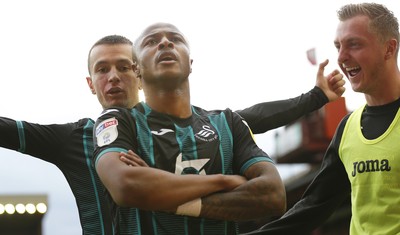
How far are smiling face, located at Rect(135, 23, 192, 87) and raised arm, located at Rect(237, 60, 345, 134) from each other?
2.89 ft

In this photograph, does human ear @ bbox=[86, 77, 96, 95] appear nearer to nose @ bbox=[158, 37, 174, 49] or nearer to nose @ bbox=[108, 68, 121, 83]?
nose @ bbox=[108, 68, 121, 83]

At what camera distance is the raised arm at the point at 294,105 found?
4.94m

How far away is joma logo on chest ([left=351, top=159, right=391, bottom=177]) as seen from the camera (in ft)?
14.1

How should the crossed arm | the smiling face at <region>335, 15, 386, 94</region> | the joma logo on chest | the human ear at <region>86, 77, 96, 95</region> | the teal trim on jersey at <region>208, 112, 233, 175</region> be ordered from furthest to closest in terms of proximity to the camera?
the human ear at <region>86, 77, 96, 95</region>
the smiling face at <region>335, 15, 386, 94</region>
the joma logo on chest
the teal trim on jersey at <region>208, 112, 233, 175</region>
the crossed arm

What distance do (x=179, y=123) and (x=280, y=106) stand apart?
3.77ft

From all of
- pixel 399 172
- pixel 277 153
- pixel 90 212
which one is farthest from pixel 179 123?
pixel 277 153

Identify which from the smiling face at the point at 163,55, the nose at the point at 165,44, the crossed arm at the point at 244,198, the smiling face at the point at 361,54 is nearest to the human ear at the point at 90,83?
the smiling face at the point at 163,55

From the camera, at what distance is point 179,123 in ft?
13.4

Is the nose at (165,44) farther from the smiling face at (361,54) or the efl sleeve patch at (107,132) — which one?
the smiling face at (361,54)

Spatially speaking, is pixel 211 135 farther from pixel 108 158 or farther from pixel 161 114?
pixel 108 158

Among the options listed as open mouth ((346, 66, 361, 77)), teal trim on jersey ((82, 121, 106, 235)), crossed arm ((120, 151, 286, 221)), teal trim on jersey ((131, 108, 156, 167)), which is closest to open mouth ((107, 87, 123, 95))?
teal trim on jersey ((82, 121, 106, 235))

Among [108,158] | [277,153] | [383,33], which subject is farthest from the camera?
[277,153]

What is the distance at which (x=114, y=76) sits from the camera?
16.6 feet

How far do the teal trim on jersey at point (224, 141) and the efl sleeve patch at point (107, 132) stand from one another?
55 centimetres
